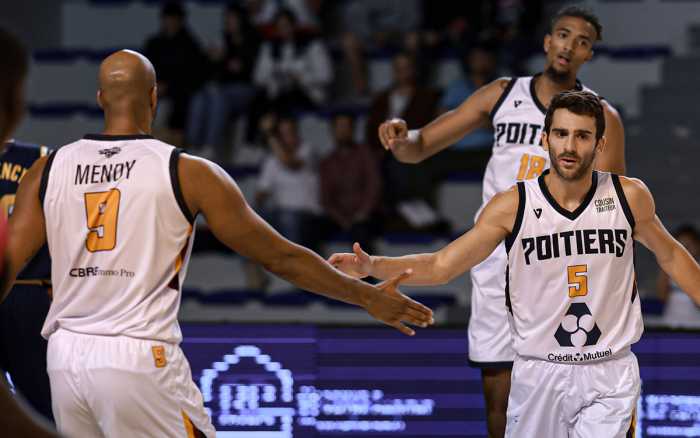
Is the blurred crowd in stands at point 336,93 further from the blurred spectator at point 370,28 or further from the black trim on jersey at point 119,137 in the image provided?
the black trim on jersey at point 119,137

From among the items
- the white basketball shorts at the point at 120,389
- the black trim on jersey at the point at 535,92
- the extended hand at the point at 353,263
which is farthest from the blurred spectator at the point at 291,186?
the white basketball shorts at the point at 120,389

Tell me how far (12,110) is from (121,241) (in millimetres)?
1755

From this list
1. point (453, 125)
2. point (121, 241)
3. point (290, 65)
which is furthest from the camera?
point (290, 65)

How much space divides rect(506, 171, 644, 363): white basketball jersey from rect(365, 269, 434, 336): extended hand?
1.54 feet

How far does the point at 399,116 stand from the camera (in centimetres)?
1059

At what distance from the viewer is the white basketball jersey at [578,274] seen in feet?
15.8

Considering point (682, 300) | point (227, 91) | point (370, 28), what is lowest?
point (682, 300)

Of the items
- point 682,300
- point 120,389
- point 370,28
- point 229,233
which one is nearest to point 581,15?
point 229,233

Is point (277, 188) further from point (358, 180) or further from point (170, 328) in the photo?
point (170, 328)

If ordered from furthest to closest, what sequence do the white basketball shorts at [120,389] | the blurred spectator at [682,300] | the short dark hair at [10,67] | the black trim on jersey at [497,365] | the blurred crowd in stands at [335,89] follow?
the blurred crowd in stands at [335,89]
the blurred spectator at [682,300]
the black trim on jersey at [497,365]
the white basketball shorts at [120,389]
the short dark hair at [10,67]

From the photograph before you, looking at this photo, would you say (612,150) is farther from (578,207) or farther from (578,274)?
(578,274)

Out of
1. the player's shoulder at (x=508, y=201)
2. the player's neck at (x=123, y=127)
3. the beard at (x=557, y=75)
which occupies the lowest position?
the player's shoulder at (x=508, y=201)

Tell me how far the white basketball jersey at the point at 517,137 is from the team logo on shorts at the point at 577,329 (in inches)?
42.7

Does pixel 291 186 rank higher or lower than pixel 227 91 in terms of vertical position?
lower
